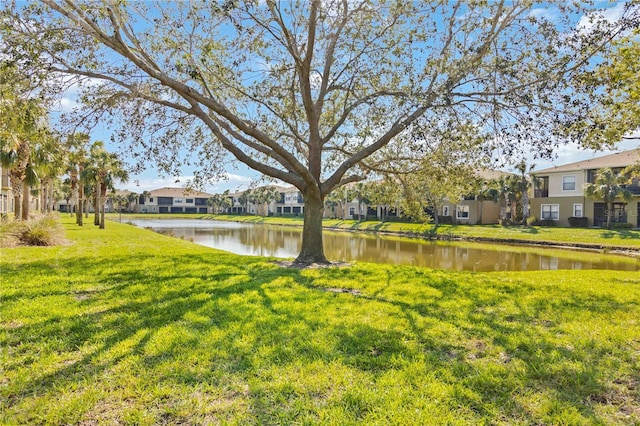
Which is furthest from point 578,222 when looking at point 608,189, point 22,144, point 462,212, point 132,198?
point 132,198

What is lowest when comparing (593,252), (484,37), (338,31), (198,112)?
(593,252)

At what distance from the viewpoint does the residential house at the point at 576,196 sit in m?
34.9

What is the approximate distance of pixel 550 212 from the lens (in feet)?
130

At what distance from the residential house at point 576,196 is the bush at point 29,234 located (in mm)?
37862

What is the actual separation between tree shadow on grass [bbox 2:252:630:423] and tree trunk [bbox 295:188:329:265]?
15.5 ft

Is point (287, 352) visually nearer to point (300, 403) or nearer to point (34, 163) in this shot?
point (300, 403)

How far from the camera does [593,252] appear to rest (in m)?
24.5

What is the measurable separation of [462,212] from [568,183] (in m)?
11.6

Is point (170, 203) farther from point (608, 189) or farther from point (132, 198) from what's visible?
point (608, 189)

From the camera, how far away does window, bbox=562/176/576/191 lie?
38.5 meters

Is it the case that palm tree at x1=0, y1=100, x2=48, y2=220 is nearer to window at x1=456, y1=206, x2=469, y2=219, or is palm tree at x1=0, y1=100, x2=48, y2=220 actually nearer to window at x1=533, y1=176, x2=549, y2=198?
window at x1=456, y1=206, x2=469, y2=219

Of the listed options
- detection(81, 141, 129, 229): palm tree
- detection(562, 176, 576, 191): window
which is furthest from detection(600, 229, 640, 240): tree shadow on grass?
detection(81, 141, 129, 229): palm tree

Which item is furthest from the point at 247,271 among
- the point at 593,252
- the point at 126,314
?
the point at 593,252

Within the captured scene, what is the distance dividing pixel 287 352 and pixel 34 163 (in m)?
25.5
